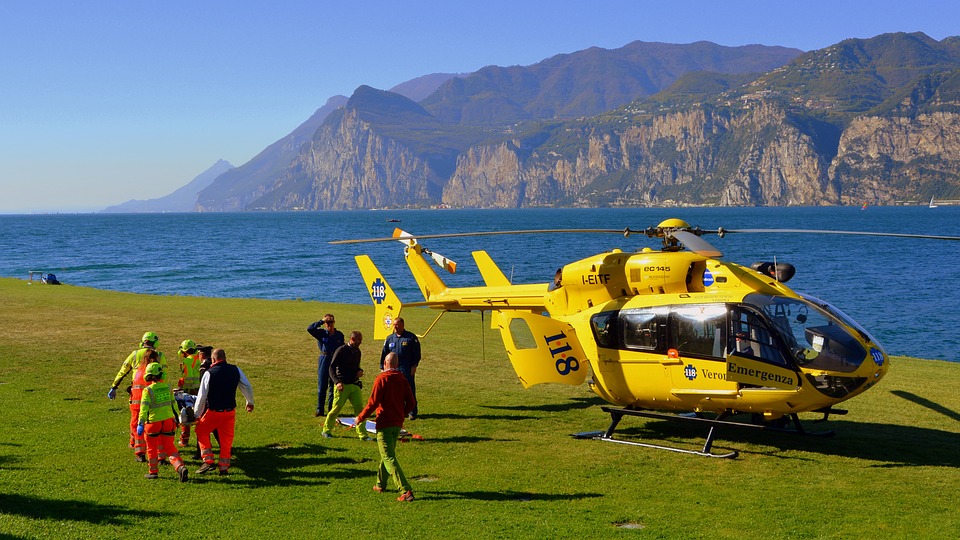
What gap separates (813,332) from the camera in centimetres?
1262

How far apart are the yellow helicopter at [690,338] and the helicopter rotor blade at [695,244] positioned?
0.07ft

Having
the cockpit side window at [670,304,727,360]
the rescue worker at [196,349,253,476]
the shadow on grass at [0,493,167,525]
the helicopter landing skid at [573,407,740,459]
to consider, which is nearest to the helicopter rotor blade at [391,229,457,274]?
the helicopter landing skid at [573,407,740,459]

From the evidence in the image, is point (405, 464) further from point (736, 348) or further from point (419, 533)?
point (736, 348)

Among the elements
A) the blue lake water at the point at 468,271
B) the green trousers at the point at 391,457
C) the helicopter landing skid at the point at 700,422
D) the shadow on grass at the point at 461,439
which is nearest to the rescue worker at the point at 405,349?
the shadow on grass at the point at 461,439

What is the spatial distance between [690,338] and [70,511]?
9101mm

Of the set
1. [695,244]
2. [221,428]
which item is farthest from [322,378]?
[695,244]

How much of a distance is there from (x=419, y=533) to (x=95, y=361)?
45.6ft

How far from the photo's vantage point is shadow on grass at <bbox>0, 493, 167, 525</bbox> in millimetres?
9383

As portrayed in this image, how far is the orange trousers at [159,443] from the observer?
432 inches

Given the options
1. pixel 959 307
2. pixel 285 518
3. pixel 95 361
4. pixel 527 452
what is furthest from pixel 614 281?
pixel 959 307

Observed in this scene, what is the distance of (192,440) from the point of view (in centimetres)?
1327

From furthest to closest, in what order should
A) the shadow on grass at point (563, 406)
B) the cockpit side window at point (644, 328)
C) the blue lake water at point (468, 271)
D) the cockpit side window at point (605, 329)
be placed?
the blue lake water at point (468, 271) → the shadow on grass at point (563, 406) → the cockpit side window at point (605, 329) → the cockpit side window at point (644, 328)

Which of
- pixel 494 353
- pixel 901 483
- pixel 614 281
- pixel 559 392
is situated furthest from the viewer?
pixel 494 353

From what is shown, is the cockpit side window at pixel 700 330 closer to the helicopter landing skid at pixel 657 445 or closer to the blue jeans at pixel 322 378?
the helicopter landing skid at pixel 657 445
